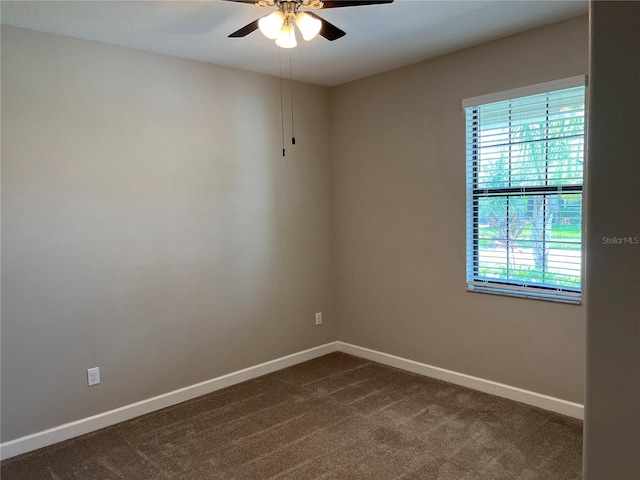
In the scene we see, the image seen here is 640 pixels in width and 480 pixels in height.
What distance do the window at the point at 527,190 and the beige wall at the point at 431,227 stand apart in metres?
0.09

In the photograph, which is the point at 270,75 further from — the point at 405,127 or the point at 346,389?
the point at 346,389

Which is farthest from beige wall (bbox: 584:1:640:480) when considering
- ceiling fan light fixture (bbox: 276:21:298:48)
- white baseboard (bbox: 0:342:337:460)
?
white baseboard (bbox: 0:342:337:460)

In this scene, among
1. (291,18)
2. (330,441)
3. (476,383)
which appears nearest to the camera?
(291,18)

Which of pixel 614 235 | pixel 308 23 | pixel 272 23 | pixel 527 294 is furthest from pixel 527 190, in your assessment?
pixel 614 235

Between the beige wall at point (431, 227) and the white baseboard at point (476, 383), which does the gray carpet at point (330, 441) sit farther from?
the beige wall at point (431, 227)

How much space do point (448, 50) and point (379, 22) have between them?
0.82m

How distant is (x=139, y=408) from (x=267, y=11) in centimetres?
270

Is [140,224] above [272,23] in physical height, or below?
below

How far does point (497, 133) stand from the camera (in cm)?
321

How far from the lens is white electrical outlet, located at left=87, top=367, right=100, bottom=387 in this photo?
2.97 m

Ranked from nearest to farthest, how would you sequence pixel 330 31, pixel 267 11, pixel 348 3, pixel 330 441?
1. pixel 348 3
2. pixel 330 31
3. pixel 267 11
4. pixel 330 441

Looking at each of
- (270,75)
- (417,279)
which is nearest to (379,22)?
(270,75)

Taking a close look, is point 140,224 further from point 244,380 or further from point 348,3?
point 348,3

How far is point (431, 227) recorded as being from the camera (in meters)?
3.62
